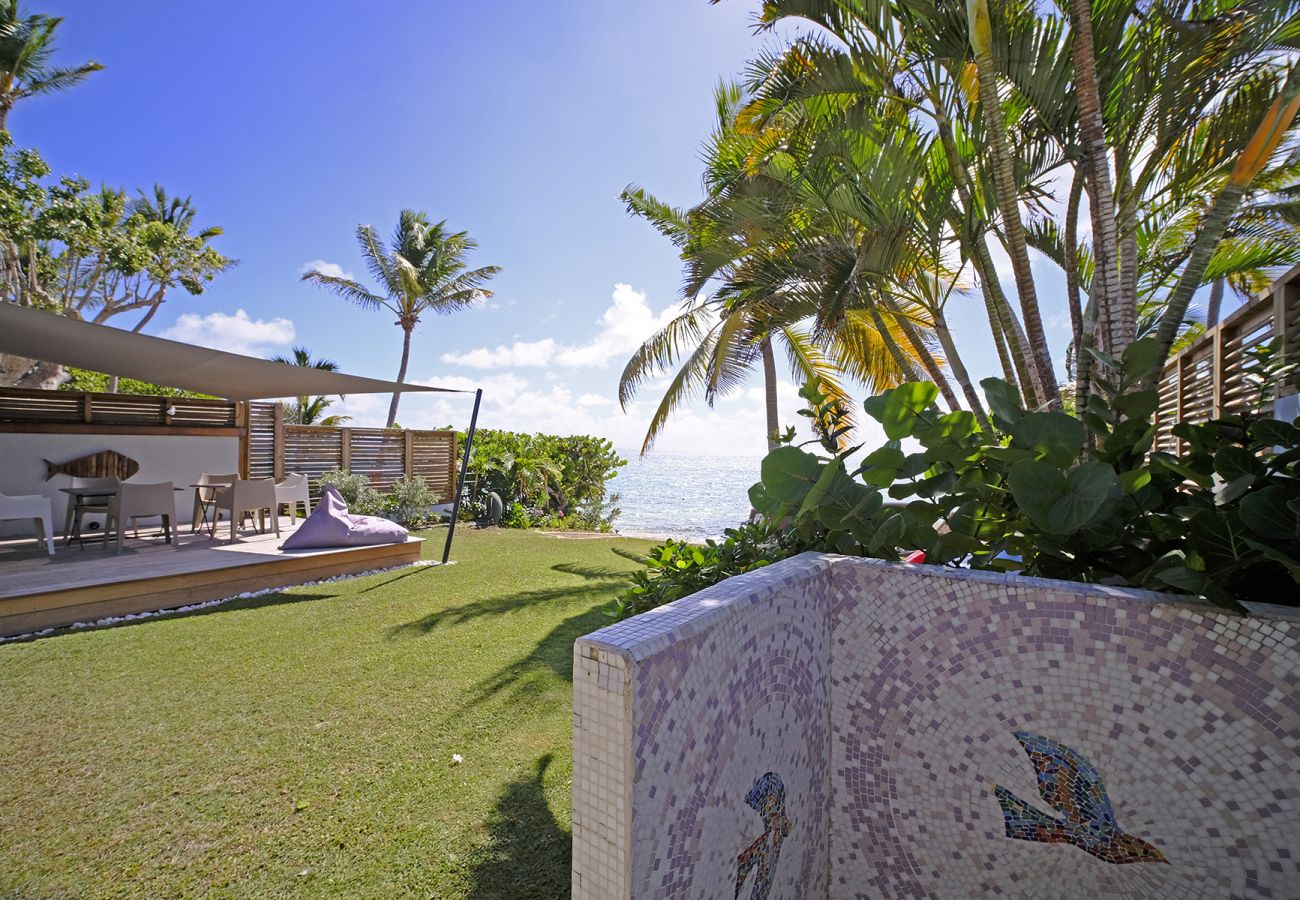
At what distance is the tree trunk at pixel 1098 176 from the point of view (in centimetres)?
270

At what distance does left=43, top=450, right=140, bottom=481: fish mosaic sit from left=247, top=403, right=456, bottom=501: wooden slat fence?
1576 mm

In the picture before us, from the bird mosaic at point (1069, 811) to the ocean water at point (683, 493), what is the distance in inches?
37.9

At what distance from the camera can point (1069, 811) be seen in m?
1.21

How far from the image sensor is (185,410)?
370 inches

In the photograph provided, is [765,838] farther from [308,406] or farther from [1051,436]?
[308,406]

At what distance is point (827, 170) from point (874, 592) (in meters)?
3.58

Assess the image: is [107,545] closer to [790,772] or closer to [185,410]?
[185,410]

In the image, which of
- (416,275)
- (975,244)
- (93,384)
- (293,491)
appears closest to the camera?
(975,244)

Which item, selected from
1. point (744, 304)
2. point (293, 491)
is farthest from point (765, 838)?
point (293, 491)

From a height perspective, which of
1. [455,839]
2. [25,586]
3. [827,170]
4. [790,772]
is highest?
[827,170]

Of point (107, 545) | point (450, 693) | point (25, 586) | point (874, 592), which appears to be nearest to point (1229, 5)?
point (874, 592)

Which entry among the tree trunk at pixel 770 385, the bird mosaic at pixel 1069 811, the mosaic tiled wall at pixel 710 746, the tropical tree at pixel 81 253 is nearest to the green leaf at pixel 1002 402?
the mosaic tiled wall at pixel 710 746

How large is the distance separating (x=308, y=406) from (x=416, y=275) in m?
6.57

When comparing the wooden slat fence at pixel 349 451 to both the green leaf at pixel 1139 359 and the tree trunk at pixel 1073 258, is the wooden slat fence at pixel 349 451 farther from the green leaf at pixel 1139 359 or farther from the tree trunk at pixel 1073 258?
the green leaf at pixel 1139 359
